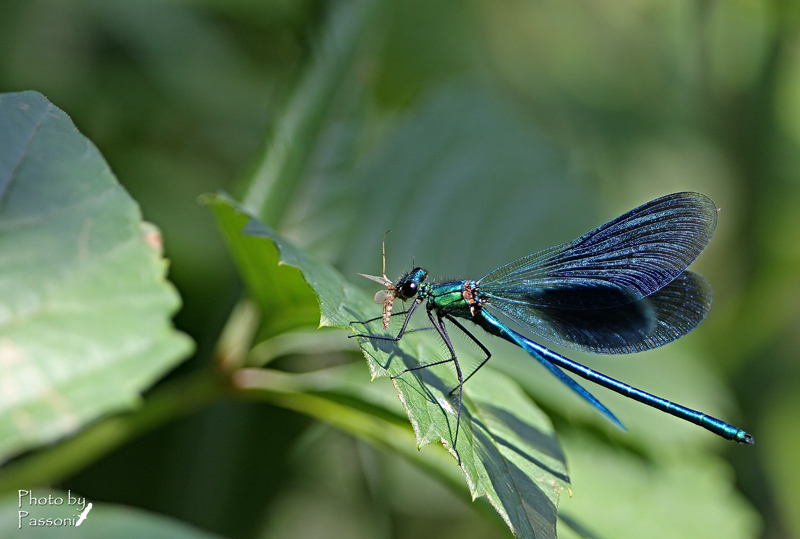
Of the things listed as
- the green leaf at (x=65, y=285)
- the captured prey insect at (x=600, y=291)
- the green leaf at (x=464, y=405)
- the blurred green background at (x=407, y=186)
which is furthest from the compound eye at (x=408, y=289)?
the green leaf at (x=65, y=285)

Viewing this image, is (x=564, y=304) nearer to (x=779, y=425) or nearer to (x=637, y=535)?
(x=637, y=535)

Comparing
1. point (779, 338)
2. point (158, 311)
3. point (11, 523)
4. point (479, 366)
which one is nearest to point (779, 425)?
point (779, 338)

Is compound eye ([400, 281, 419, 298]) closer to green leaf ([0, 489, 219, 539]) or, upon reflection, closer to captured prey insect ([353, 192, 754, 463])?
captured prey insect ([353, 192, 754, 463])

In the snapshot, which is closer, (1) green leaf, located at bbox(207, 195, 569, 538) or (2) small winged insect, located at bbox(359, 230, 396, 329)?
(1) green leaf, located at bbox(207, 195, 569, 538)

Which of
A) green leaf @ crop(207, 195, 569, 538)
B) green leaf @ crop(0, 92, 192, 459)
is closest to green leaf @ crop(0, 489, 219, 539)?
green leaf @ crop(0, 92, 192, 459)

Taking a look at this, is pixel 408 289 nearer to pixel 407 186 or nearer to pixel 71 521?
pixel 407 186
